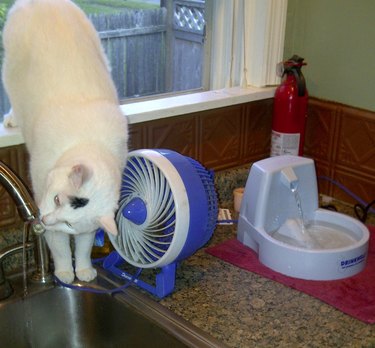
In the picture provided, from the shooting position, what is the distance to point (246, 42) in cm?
163

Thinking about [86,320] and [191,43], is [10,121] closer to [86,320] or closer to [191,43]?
[86,320]

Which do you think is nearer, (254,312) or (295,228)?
(254,312)

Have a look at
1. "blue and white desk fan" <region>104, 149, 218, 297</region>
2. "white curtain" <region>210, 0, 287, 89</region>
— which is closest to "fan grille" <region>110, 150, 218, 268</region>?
"blue and white desk fan" <region>104, 149, 218, 297</region>

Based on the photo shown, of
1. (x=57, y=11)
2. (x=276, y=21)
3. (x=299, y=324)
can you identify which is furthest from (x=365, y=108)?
(x=57, y=11)

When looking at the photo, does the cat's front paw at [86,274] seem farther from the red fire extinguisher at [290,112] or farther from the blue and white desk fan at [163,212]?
the red fire extinguisher at [290,112]

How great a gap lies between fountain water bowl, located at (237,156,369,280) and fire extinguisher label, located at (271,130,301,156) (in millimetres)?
Answer: 194

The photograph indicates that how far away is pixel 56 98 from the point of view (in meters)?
1.13

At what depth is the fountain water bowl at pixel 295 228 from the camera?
1.23 metres

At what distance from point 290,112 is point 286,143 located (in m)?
0.09

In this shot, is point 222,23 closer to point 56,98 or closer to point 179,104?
point 179,104

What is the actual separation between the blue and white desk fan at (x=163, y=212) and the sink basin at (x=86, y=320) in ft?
0.19

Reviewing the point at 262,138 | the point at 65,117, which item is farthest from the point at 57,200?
the point at 262,138

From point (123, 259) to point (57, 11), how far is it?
54cm

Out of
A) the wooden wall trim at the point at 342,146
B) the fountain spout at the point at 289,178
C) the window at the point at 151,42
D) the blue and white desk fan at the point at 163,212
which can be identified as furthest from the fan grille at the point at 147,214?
the wooden wall trim at the point at 342,146
